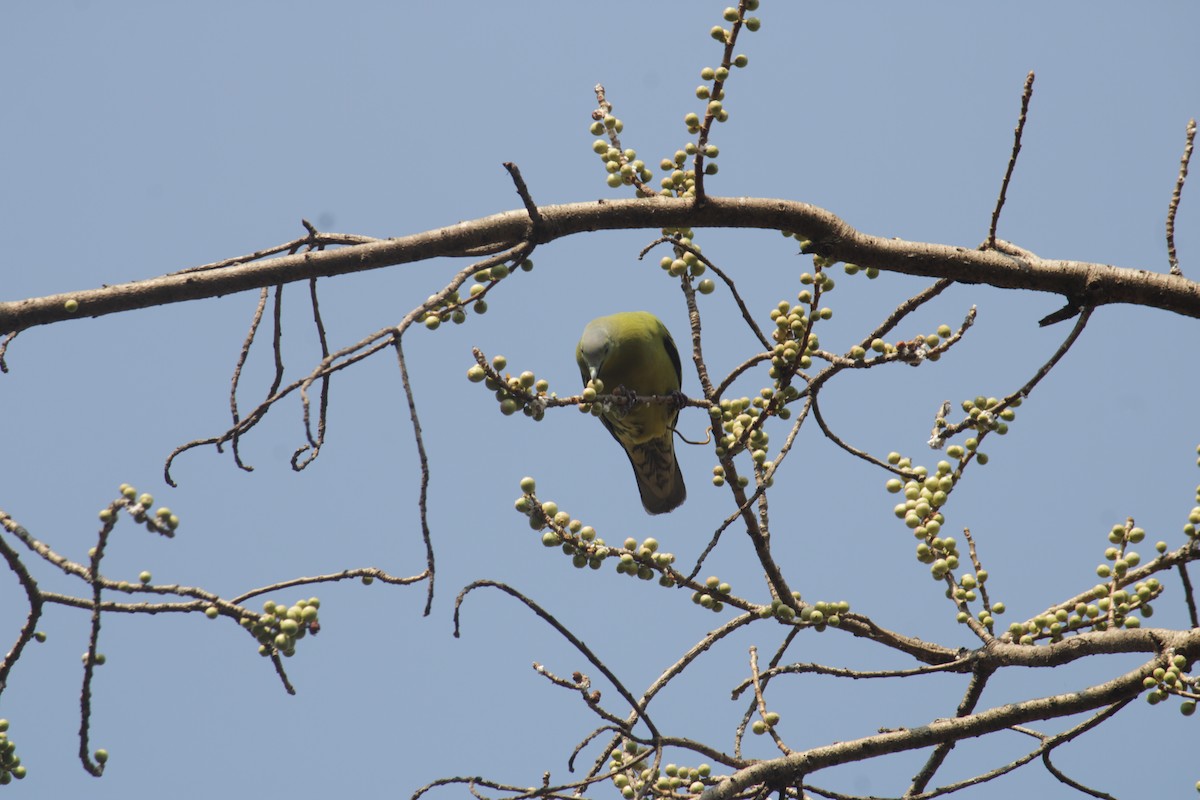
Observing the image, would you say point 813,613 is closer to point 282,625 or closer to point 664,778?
point 664,778

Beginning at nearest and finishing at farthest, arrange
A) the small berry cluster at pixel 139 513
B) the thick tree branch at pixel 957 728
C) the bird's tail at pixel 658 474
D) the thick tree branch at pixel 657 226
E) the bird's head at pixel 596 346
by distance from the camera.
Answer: the small berry cluster at pixel 139 513
the thick tree branch at pixel 657 226
the thick tree branch at pixel 957 728
the bird's head at pixel 596 346
the bird's tail at pixel 658 474

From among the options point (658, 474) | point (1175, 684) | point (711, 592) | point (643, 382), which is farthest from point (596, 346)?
point (1175, 684)

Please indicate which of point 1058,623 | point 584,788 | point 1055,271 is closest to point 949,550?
point 1058,623

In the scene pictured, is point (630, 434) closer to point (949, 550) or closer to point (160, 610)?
point (949, 550)

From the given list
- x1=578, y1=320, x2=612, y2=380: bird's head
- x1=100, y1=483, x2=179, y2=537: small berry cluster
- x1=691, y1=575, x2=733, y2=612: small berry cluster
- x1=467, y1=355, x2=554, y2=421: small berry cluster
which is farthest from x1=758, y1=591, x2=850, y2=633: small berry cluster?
x1=578, y1=320, x2=612, y2=380: bird's head

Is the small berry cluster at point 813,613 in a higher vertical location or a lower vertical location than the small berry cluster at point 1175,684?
higher

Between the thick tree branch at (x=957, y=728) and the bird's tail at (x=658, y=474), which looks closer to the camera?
the thick tree branch at (x=957, y=728)

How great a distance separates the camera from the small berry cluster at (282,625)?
9.29ft

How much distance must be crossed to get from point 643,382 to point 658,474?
2.36ft

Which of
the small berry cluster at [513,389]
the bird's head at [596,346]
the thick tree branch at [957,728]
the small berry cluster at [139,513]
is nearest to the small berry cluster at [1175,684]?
the thick tree branch at [957,728]

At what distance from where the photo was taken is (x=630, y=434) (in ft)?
22.7

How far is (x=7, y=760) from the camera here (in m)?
3.20

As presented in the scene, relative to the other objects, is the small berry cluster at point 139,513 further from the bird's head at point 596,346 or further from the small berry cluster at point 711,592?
the bird's head at point 596,346

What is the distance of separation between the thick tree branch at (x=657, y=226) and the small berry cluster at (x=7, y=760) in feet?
3.91
